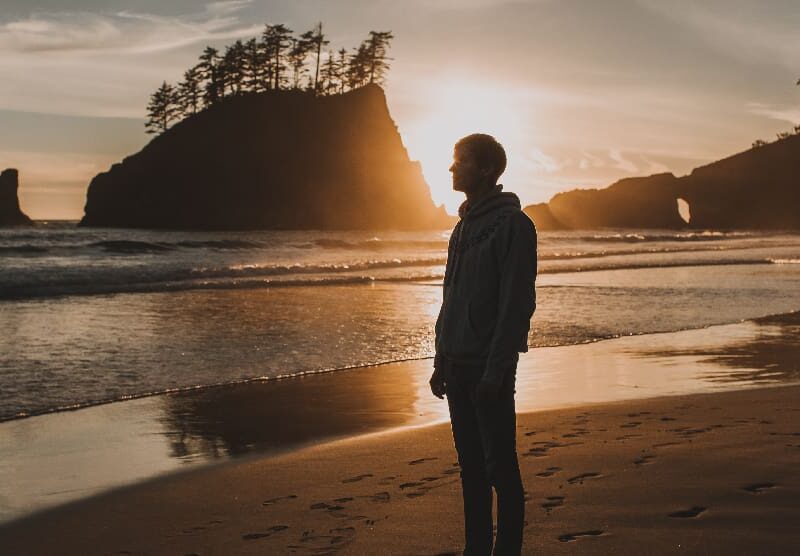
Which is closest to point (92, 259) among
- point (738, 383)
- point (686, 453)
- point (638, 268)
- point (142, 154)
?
point (638, 268)

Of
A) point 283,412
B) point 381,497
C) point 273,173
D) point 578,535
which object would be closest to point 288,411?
point 283,412

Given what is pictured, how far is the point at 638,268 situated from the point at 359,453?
103ft

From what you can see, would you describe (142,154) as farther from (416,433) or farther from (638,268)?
(416,433)

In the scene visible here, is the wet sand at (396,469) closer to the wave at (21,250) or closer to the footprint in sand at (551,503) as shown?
the footprint in sand at (551,503)

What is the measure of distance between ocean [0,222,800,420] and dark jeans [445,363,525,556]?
6.38 metres

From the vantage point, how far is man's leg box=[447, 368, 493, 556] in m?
3.83

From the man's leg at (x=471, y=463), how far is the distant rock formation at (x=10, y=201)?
127m

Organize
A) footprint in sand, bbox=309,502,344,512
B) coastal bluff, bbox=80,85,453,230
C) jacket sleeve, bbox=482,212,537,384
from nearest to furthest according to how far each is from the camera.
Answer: jacket sleeve, bbox=482,212,537,384
footprint in sand, bbox=309,502,344,512
coastal bluff, bbox=80,85,453,230

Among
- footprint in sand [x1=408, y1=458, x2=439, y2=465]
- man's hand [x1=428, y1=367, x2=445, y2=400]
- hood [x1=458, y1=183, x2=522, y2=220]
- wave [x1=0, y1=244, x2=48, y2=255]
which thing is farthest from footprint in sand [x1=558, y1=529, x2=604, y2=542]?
wave [x1=0, y1=244, x2=48, y2=255]

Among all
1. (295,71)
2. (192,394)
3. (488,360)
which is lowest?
(192,394)

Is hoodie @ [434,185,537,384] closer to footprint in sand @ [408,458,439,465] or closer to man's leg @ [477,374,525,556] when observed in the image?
man's leg @ [477,374,525,556]

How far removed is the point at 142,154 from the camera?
100 meters

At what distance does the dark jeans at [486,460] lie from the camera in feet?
12.2

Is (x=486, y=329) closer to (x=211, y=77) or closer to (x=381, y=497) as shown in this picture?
(x=381, y=497)
